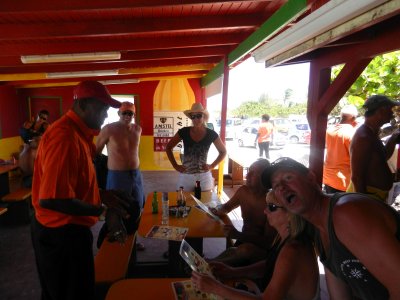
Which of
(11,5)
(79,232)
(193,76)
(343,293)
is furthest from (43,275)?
(193,76)

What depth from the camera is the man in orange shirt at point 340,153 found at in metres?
3.63

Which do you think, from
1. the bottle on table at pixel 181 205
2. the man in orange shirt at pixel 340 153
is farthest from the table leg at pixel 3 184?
the man in orange shirt at pixel 340 153

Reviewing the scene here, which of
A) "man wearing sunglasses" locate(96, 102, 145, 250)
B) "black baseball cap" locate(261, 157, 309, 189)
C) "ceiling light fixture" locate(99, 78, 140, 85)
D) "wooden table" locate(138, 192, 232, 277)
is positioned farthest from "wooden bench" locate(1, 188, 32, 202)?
"black baseball cap" locate(261, 157, 309, 189)

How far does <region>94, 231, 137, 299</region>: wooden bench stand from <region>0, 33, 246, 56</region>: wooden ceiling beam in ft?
9.91

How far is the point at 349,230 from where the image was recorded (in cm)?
104

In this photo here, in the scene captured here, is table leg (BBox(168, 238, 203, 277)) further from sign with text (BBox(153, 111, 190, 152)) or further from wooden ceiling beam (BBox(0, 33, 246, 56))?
sign with text (BBox(153, 111, 190, 152))

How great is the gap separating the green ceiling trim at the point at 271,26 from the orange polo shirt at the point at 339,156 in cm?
146

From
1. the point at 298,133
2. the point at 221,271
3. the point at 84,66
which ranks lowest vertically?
the point at 298,133

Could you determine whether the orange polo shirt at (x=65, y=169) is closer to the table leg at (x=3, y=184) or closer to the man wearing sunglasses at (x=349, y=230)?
the man wearing sunglasses at (x=349, y=230)

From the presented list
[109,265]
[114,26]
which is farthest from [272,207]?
[114,26]

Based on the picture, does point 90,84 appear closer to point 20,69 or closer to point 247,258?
point 247,258

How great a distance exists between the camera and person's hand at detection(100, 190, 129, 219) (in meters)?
1.96

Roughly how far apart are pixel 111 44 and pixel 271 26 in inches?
96.3

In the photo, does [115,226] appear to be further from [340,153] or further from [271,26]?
[340,153]
